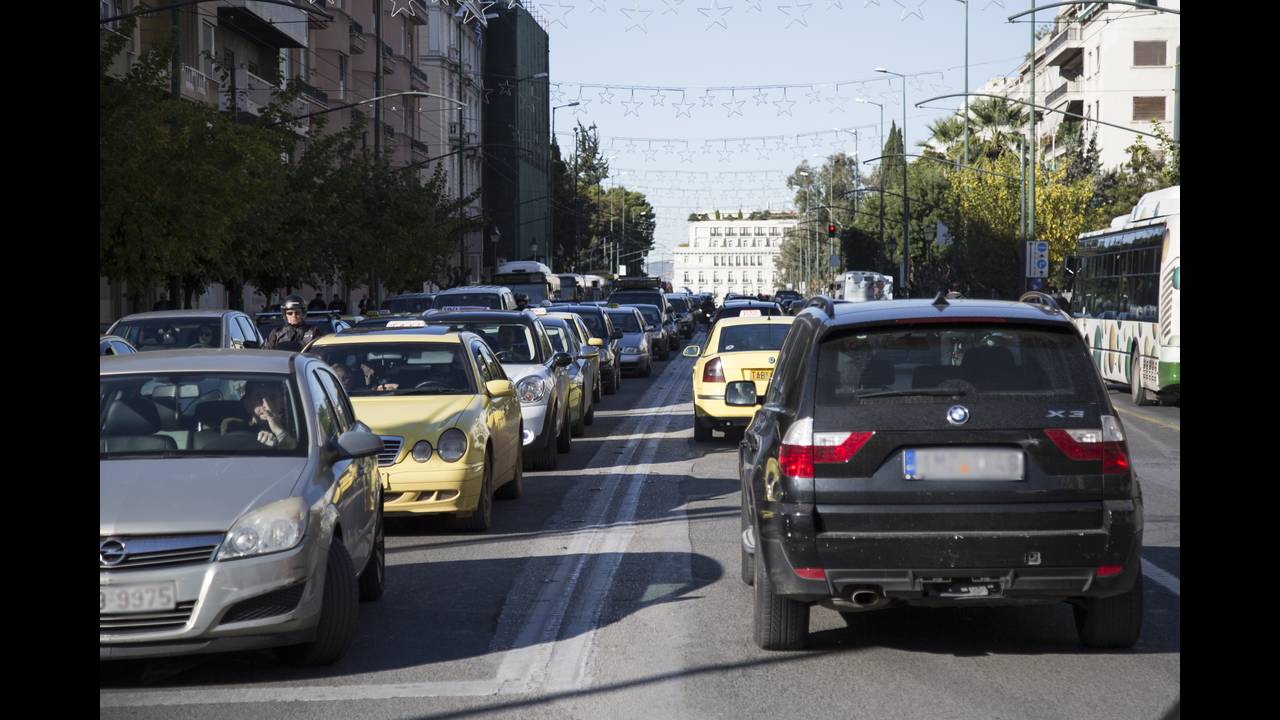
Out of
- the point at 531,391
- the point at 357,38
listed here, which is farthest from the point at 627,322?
the point at 357,38

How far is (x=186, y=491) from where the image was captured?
709 cm

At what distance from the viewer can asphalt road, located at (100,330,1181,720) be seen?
673cm

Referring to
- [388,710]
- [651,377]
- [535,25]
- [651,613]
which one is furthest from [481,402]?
[535,25]

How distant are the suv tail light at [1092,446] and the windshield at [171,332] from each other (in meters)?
14.9

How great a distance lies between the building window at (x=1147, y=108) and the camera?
74812mm

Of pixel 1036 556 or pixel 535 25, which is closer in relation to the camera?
pixel 1036 556

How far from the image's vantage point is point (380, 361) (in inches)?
511

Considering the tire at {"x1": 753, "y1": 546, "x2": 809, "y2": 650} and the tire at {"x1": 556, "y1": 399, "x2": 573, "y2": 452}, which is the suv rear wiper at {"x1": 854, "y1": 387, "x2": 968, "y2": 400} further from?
the tire at {"x1": 556, "y1": 399, "x2": 573, "y2": 452}

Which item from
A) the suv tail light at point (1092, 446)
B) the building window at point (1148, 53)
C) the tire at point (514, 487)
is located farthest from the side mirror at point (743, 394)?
the building window at point (1148, 53)

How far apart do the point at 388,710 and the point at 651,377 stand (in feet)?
98.3

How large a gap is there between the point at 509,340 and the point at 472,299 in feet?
50.1

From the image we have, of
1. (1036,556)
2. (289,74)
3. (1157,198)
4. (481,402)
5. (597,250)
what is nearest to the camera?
(1036,556)

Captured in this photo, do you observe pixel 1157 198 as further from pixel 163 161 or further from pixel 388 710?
pixel 388 710
